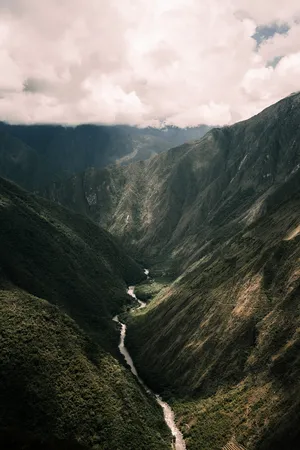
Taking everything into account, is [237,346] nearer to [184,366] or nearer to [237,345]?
[237,345]

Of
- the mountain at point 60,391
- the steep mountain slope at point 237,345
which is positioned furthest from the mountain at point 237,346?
the mountain at point 60,391

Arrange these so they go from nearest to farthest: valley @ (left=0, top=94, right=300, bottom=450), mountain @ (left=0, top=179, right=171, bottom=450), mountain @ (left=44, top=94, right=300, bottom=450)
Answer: mountain @ (left=44, top=94, right=300, bottom=450) < mountain @ (left=0, top=179, right=171, bottom=450) < valley @ (left=0, top=94, right=300, bottom=450)

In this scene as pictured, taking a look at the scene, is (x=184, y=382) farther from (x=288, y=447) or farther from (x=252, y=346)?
(x=288, y=447)

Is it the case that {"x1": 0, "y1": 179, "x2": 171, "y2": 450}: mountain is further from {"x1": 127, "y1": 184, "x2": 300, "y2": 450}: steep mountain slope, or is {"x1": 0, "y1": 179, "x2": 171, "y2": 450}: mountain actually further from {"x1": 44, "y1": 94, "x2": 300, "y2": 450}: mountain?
{"x1": 44, "y1": 94, "x2": 300, "y2": 450}: mountain

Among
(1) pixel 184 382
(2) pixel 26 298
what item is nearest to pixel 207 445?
(1) pixel 184 382

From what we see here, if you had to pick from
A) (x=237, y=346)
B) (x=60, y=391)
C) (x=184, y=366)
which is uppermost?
(x=237, y=346)

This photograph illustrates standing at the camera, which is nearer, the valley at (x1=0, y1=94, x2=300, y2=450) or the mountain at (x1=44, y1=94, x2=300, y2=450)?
the mountain at (x1=44, y1=94, x2=300, y2=450)

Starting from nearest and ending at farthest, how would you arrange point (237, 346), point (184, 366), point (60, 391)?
1. point (60, 391)
2. point (237, 346)
3. point (184, 366)

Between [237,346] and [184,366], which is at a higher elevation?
[237,346]

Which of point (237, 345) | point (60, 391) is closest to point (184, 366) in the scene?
point (237, 345)

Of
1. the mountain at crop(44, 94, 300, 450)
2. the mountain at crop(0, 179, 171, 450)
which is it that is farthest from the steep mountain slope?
the mountain at crop(0, 179, 171, 450)

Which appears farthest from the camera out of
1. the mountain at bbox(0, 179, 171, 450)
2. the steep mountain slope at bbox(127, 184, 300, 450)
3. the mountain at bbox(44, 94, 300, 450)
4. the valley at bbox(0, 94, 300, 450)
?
the valley at bbox(0, 94, 300, 450)

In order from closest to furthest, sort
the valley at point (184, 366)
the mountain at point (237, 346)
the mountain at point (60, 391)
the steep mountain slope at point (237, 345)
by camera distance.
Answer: the mountain at point (237, 346) < the steep mountain slope at point (237, 345) < the mountain at point (60, 391) < the valley at point (184, 366)

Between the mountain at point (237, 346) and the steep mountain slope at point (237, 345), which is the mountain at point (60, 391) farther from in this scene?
the mountain at point (237, 346)
